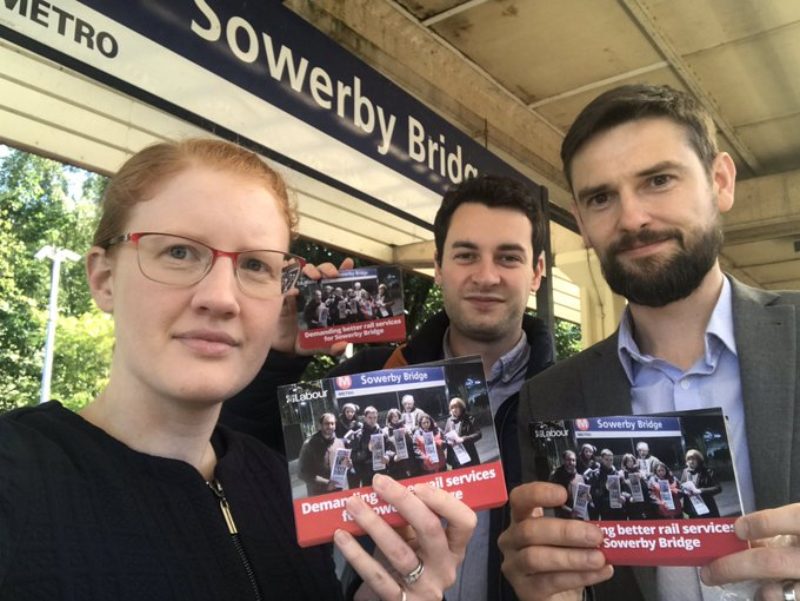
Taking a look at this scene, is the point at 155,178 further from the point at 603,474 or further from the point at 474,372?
the point at 603,474

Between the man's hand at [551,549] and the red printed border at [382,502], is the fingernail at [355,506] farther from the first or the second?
the man's hand at [551,549]

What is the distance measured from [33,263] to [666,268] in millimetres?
2803

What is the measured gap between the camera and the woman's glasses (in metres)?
1.22

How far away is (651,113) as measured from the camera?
1884 millimetres

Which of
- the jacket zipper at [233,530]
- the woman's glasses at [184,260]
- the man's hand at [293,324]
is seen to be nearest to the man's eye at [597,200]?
the man's hand at [293,324]

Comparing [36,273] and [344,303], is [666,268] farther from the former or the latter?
[36,273]

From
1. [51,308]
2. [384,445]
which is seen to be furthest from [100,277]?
[51,308]

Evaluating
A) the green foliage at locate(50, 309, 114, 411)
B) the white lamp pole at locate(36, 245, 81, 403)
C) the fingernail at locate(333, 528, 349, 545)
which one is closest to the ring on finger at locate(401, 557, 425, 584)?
the fingernail at locate(333, 528, 349, 545)

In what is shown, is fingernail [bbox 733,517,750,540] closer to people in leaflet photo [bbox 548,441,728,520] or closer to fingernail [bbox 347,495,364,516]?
people in leaflet photo [bbox 548,441,728,520]

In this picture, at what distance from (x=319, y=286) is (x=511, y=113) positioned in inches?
142

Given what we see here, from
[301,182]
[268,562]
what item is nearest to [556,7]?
[301,182]

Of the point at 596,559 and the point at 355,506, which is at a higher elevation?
the point at 355,506

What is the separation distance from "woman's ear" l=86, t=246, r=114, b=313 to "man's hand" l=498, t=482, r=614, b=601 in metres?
1.03

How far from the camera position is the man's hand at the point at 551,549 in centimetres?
137
